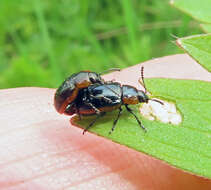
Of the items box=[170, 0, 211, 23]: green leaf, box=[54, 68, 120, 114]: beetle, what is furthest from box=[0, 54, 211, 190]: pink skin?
box=[170, 0, 211, 23]: green leaf

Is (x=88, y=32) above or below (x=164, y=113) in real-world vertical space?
below

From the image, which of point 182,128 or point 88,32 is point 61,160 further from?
point 88,32

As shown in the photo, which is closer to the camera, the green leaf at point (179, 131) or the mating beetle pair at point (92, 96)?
the green leaf at point (179, 131)

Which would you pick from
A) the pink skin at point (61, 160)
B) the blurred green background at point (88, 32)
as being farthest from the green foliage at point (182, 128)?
the blurred green background at point (88, 32)

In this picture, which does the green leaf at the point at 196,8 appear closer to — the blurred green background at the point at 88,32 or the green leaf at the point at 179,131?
the green leaf at the point at 179,131

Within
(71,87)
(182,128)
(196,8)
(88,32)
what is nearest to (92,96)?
(71,87)

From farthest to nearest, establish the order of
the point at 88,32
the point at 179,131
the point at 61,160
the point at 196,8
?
the point at 88,32 < the point at 196,8 < the point at 61,160 < the point at 179,131

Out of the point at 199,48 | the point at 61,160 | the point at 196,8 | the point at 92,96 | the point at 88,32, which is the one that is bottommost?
the point at 88,32
